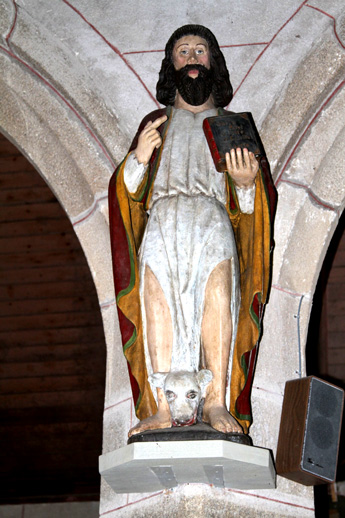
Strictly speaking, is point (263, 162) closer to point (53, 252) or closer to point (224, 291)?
point (224, 291)

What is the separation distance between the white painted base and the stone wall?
1.45ft

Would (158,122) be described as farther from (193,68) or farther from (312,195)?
(312,195)

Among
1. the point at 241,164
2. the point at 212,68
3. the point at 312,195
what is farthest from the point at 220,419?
the point at 212,68

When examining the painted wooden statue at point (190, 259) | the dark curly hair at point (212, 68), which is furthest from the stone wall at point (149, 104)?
the painted wooden statue at point (190, 259)

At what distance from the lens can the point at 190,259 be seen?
3.47 m

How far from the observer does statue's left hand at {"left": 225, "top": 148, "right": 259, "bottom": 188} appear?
353 cm

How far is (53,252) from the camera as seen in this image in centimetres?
670

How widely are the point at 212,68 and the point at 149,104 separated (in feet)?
1.64

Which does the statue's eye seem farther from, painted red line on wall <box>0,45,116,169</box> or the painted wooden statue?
painted red line on wall <box>0,45,116,169</box>

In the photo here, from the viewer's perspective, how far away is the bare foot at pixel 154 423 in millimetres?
3287

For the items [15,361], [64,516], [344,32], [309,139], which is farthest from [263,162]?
[64,516]

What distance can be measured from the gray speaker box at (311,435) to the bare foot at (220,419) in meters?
0.31

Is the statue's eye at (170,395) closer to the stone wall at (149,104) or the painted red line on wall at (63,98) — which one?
the stone wall at (149,104)

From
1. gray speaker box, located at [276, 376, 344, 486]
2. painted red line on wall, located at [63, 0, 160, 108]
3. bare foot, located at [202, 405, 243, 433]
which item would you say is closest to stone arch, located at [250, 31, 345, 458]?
gray speaker box, located at [276, 376, 344, 486]
